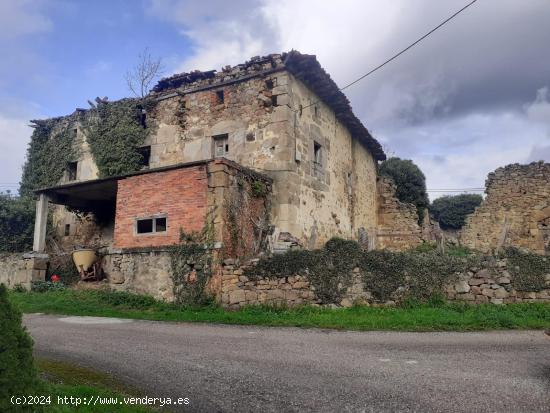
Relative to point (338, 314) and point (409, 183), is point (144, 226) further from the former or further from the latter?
point (409, 183)

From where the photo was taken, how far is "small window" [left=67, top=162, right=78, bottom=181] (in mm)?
19156

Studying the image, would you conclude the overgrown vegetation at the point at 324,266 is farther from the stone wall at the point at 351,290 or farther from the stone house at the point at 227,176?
the stone house at the point at 227,176

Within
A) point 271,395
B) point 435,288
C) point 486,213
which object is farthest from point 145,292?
point 486,213

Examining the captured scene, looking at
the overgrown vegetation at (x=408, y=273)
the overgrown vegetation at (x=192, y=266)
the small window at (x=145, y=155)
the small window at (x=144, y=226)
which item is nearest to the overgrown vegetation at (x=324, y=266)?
the overgrown vegetation at (x=408, y=273)

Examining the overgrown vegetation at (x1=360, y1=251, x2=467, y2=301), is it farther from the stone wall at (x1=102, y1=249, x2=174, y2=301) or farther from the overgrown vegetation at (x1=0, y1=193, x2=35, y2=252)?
the overgrown vegetation at (x1=0, y1=193, x2=35, y2=252)

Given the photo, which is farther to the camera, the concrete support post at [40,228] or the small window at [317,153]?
the small window at [317,153]

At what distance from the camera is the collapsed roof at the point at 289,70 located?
47.6ft

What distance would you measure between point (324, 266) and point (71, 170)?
45.3ft

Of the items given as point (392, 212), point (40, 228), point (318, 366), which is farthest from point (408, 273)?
point (392, 212)

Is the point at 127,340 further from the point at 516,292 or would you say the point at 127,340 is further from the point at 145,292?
the point at 516,292

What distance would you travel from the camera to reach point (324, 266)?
34.0ft

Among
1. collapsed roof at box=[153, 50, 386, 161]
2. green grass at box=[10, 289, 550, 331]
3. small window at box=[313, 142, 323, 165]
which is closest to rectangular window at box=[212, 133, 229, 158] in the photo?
collapsed roof at box=[153, 50, 386, 161]

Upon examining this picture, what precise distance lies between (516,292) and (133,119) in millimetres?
14541

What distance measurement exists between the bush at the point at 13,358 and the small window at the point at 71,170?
17243mm
